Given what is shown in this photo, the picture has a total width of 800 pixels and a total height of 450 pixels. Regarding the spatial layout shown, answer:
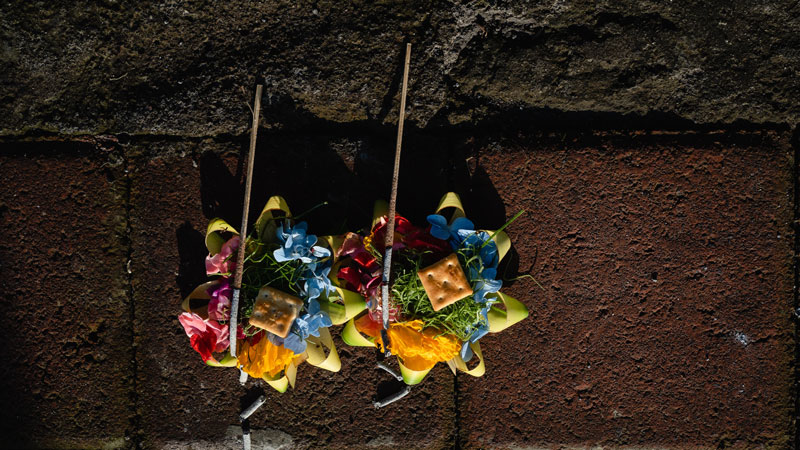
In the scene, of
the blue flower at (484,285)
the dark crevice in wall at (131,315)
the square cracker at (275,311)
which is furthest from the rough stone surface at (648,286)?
the dark crevice in wall at (131,315)

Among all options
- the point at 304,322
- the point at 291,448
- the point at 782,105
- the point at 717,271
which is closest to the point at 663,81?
the point at 782,105

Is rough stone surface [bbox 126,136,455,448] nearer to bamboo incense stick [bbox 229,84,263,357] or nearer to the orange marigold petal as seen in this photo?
bamboo incense stick [bbox 229,84,263,357]

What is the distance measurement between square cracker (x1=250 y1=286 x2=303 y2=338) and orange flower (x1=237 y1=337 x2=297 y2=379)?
0.33ft

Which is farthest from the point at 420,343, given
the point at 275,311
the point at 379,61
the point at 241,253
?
the point at 379,61

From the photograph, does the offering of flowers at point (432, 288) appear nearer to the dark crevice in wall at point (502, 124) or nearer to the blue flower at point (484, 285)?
the blue flower at point (484, 285)

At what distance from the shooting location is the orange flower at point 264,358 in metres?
1.82

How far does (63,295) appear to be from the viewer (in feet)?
7.04

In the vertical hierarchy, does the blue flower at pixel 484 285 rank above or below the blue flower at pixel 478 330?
above

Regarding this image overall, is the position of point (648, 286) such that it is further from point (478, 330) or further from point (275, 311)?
point (275, 311)

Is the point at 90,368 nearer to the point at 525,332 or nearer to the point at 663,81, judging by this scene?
the point at 525,332

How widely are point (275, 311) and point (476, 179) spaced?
2.85 ft

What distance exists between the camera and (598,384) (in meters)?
2.10

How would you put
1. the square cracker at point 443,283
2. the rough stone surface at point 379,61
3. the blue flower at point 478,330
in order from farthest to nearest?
the rough stone surface at point 379,61 → the blue flower at point 478,330 → the square cracker at point 443,283

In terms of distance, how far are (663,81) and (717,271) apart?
28.9 inches
